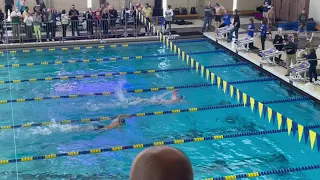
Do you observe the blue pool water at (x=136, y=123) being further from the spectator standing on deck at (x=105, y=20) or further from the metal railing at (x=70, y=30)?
the spectator standing on deck at (x=105, y=20)

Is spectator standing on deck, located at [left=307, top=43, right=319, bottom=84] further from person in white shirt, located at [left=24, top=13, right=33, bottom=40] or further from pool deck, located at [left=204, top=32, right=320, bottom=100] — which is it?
person in white shirt, located at [left=24, top=13, right=33, bottom=40]

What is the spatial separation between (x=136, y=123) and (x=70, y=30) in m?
9.70

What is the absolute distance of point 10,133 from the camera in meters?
9.08

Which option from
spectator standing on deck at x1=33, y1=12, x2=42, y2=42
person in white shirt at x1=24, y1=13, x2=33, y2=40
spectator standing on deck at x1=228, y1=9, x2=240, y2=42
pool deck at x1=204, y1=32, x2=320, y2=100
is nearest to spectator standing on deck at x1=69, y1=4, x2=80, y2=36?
spectator standing on deck at x1=33, y1=12, x2=42, y2=42

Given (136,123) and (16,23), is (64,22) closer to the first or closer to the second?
(16,23)

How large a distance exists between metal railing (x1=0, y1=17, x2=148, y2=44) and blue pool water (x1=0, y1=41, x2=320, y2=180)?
2157 millimetres

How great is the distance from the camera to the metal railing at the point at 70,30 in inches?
649

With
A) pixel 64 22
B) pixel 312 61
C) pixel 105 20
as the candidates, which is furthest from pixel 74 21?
pixel 312 61

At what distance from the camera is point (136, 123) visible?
377 inches

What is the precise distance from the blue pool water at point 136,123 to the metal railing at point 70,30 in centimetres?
216

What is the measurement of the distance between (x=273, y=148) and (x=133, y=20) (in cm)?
1055

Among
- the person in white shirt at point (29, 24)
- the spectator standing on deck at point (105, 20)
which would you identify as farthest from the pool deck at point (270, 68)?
the person in white shirt at point (29, 24)

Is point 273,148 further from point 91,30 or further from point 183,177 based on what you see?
point 91,30

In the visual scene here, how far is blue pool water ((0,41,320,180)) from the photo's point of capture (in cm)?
772
